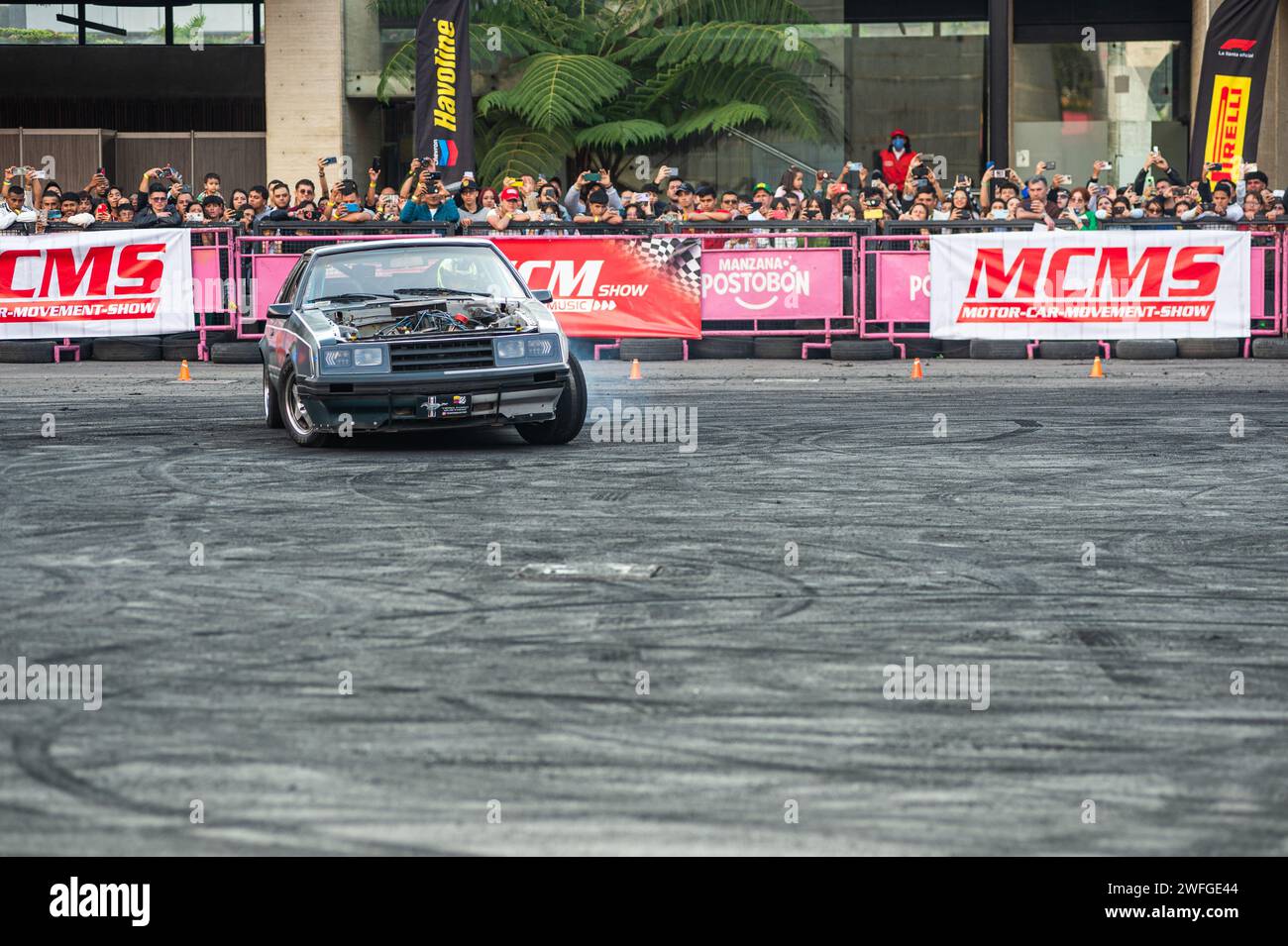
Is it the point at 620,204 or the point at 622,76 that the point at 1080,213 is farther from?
the point at 622,76

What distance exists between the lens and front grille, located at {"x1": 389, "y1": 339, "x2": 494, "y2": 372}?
12.9m

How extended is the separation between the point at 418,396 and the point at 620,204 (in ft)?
41.3

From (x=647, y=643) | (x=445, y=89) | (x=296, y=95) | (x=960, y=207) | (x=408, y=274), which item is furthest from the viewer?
(x=296, y=95)

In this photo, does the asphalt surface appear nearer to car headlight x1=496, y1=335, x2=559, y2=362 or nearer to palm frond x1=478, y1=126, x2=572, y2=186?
car headlight x1=496, y1=335, x2=559, y2=362

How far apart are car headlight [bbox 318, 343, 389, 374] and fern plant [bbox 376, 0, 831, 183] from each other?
18.8m

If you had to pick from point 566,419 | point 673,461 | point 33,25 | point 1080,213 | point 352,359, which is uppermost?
point 33,25

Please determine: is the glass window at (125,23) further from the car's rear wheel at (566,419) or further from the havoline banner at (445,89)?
the car's rear wheel at (566,419)

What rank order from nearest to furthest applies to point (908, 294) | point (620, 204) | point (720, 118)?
point (908, 294), point (620, 204), point (720, 118)

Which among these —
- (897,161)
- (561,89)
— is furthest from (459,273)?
(561,89)

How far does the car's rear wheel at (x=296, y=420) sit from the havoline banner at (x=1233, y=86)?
639 inches

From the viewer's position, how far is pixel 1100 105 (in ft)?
111

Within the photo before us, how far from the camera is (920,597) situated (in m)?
8.12

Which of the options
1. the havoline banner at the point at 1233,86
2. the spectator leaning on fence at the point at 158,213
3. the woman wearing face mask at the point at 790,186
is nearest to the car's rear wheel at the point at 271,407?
the spectator leaning on fence at the point at 158,213
